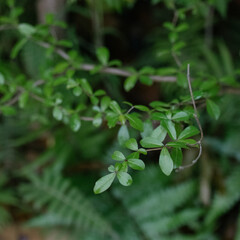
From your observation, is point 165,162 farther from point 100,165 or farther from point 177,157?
point 100,165

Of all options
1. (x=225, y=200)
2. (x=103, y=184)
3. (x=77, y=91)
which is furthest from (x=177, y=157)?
(x=225, y=200)

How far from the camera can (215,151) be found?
1.54 meters

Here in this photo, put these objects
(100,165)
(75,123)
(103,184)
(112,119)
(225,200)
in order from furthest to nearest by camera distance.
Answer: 1. (100,165)
2. (225,200)
3. (75,123)
4. (112,119)
5. (103,184)

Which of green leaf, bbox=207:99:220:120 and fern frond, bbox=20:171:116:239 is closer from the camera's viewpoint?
green leaf, bbox=207:99:220:120

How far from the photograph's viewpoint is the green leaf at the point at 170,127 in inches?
23.3

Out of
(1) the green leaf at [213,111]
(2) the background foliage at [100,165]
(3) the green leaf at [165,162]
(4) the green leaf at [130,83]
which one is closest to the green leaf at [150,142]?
(3) the green leaf at [165,162]

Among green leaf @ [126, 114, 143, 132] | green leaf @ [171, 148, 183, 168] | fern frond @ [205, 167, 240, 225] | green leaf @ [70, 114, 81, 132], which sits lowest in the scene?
fern frond @ [205, 167, 240, 225]

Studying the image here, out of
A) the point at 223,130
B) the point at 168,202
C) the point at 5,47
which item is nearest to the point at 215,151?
the point at 223,130

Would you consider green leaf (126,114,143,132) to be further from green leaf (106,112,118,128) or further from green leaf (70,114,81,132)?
green leaf (70,114,81,132)

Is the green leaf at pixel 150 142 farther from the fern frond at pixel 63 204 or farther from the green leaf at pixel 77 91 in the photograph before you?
the fern frond at pixel 63 204

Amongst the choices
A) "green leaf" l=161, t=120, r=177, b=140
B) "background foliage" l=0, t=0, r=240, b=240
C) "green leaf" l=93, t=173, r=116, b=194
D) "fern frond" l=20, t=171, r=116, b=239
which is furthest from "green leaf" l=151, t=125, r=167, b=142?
"fern frond" l=20, t=171, r=116, b=239

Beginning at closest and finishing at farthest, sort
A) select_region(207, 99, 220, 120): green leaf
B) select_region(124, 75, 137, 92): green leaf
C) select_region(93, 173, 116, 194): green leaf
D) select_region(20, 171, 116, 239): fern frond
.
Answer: select_region(93, 173, 116, 194): green leaf
select_region(207, 99, 220, 120): green leaf
select_region(124, 75, 137, 92): green leaf
select_region(20, 171, 116, 239): fern frond

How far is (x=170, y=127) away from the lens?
599 millimetres

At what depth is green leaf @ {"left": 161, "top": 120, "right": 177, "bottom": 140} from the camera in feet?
1.94
